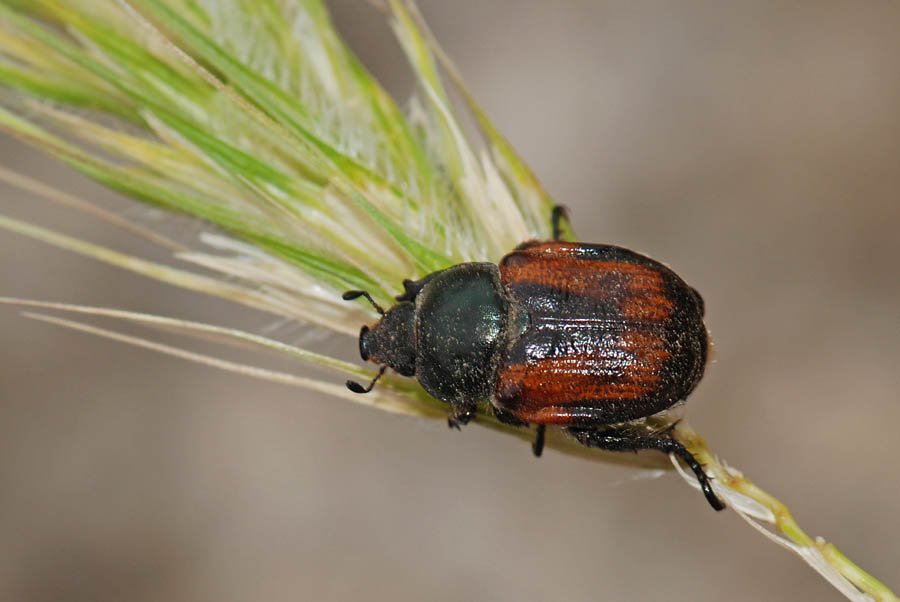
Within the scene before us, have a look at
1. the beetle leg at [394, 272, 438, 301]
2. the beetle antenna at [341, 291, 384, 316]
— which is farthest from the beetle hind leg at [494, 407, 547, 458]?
the beetle antenna at [341, 291, 384, 316]

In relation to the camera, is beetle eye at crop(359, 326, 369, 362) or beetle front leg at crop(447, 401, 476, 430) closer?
beetle front leg at crop(447, 401, 476, 430)

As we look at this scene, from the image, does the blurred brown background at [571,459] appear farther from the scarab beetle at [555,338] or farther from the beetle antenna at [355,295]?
the beetle antenna at [355,295]

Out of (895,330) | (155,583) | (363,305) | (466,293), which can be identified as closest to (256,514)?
(155,583)

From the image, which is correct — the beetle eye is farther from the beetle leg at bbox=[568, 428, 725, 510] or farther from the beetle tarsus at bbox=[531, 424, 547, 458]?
the beetle leg at bbox=[568, 428, 725, 510]

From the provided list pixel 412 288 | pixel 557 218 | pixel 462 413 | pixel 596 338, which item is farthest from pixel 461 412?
pixel 557 218

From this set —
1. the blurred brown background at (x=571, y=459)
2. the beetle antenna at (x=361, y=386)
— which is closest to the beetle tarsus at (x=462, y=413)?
the beetle antenna at (x=361, y=386)

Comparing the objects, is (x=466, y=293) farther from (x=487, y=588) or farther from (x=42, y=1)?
(x=487, y=588)

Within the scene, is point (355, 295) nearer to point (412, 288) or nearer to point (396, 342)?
point (412, 288)
